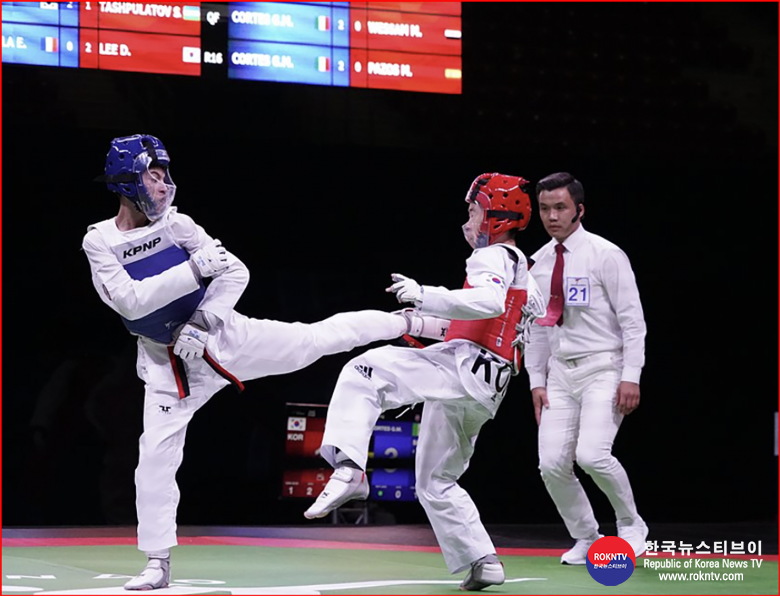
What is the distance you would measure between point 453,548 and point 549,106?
16.9 ft

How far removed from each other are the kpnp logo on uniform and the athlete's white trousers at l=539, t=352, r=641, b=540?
26 cm

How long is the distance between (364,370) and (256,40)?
4.37 metres

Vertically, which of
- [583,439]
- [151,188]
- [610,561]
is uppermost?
[151,188]

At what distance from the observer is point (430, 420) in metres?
4.74

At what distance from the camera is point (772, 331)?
33.1ft

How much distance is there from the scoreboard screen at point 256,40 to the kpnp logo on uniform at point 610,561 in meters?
4.23

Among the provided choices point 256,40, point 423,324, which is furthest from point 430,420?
point 256,40

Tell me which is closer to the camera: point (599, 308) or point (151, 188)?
point (151, 188)

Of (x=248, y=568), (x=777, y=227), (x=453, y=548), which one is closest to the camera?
(x=453, y=548)

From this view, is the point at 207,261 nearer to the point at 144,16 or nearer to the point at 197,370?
the point at 197,370

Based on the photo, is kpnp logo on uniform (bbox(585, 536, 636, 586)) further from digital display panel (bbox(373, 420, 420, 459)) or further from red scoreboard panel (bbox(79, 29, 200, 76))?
red scoreboard panel (bbox(79, 29, 200, 76))

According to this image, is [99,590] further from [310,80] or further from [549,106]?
[549,106]

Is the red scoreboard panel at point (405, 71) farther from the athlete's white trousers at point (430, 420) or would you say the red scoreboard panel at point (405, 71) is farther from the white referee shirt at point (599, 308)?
the athlete's white trousers at point (430, 420)

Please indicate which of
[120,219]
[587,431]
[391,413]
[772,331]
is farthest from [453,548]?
[772,331]
